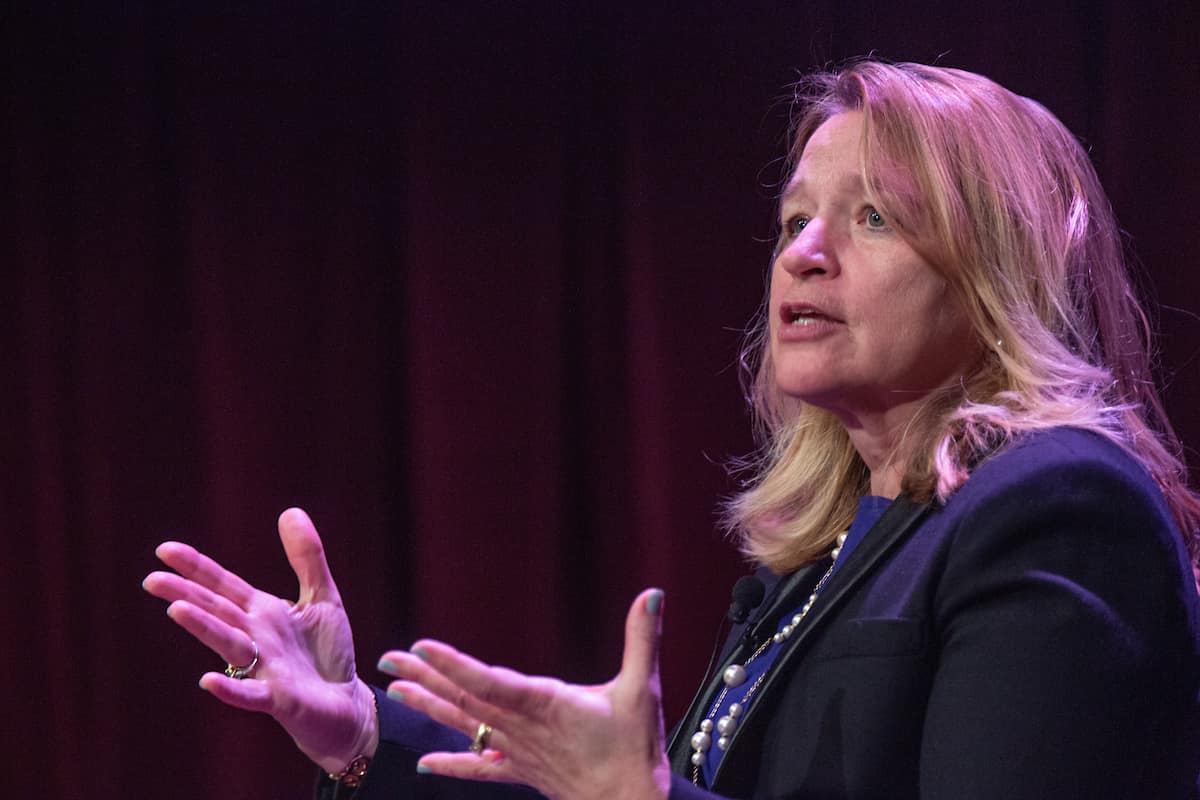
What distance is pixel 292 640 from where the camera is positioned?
4.58 ft

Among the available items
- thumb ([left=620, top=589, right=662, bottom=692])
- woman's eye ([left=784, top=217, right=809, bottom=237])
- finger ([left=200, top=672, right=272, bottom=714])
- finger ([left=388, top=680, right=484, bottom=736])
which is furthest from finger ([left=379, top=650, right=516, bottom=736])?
woman's eye ([left=784, top=217, right=809, bottom=237])

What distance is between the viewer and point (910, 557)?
3.90ft

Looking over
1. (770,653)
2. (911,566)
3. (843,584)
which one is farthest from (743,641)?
(911,566)

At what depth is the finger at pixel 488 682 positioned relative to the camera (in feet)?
3.14

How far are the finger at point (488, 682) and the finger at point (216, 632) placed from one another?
396 millimetres

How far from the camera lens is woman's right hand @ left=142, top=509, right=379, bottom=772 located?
4.25 feet

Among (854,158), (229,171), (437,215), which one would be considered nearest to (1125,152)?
(854,158)

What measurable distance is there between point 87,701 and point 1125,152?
245 cm

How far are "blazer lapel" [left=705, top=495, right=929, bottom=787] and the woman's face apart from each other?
0.59 feet

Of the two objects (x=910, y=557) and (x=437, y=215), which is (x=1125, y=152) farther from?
(x=437, y=215)

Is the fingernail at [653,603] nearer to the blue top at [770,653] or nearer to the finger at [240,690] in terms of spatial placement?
the blue top at [770,653]

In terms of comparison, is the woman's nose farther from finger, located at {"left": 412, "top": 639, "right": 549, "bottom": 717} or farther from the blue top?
finger, located at {"left": 412, "top": 639, "right": 549, "bottom": 717}

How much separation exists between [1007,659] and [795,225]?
69 centimetres

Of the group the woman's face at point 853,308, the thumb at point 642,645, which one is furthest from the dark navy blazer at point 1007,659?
the woman's face at point 853,308
